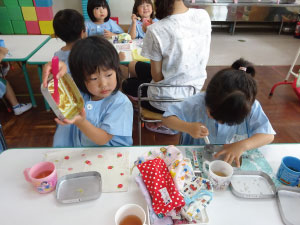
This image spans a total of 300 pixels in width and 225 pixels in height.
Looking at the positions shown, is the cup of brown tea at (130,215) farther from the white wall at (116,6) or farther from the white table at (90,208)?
the white wall at (116,6)

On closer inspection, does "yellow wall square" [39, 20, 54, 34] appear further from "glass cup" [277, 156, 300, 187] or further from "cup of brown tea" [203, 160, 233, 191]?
"glass cup" [277, 156, 300, 187]

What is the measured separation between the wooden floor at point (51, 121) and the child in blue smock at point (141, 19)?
98 cm

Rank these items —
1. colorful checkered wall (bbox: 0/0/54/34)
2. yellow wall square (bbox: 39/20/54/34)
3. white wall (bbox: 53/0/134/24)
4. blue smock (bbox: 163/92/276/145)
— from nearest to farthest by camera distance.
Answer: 1. blue smock (bbox: 163/92/276/145)
2. colorful checkered wall (bbox: 0/0/54/34)
3. yellow wall square (bbox: 39/20/54/34)
4. white wall (bbox: 53/0/134/24)

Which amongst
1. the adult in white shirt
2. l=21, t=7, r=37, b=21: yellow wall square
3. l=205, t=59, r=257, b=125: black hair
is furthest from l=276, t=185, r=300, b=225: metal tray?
l=21, t=7, r=37, b=21: yellow wall square

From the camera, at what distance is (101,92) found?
3.41ft

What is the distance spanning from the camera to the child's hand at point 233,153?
0.93m

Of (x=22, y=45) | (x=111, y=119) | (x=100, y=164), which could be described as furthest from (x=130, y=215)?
(x=22, y=45)

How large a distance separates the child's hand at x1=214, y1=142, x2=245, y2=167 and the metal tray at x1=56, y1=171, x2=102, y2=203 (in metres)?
0.49

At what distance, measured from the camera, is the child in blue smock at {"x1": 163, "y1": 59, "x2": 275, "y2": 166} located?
85 cm

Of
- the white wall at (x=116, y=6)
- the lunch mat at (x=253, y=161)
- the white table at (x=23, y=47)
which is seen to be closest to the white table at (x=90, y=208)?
the lunch mat at (x=253, y=161)

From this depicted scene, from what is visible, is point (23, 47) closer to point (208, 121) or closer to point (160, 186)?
point (208, 121)

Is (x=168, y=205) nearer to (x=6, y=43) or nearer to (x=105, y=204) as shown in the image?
(x=105, y=204)

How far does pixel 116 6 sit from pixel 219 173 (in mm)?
5253

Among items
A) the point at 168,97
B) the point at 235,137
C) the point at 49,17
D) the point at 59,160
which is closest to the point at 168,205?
the point at 59,160
